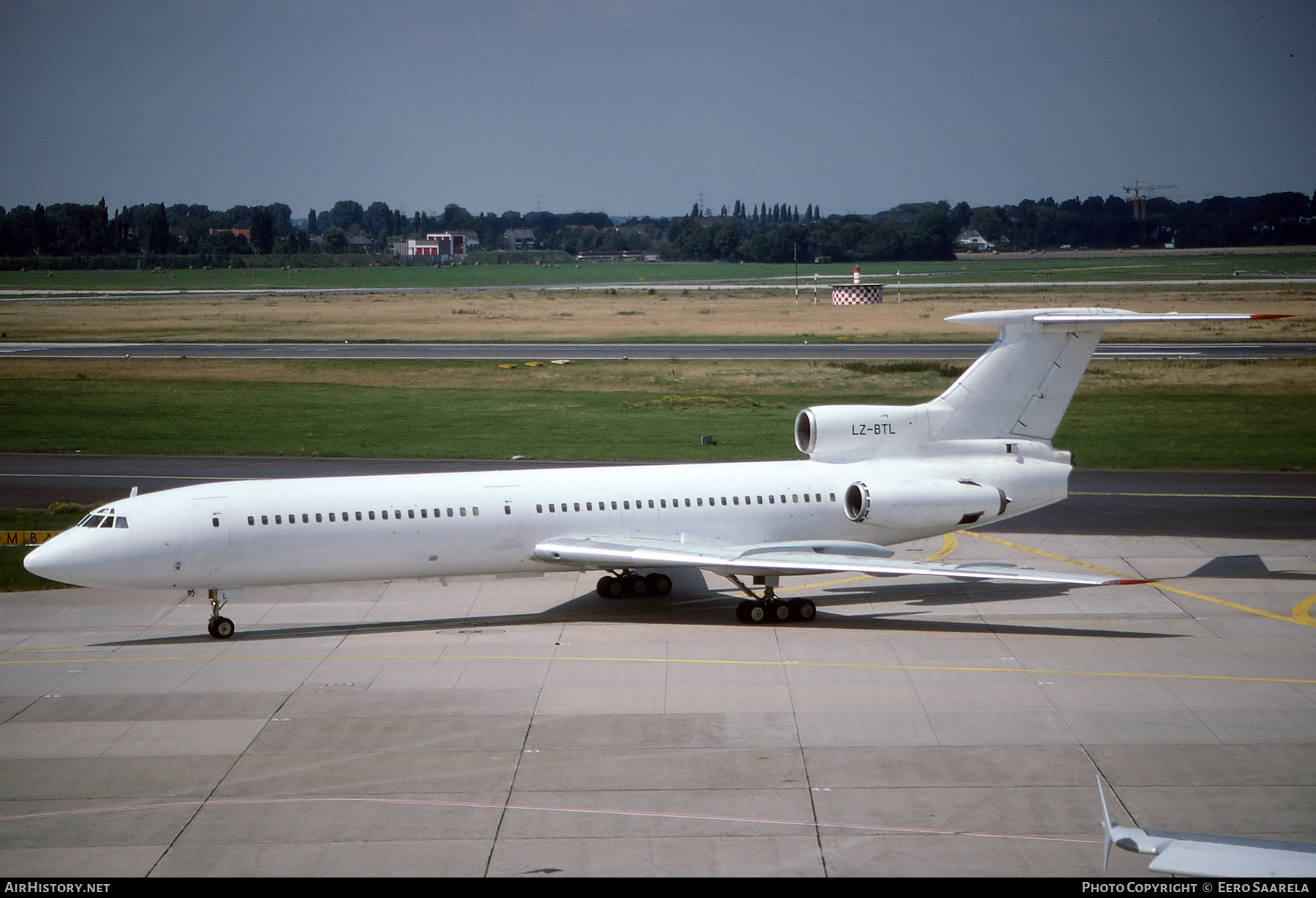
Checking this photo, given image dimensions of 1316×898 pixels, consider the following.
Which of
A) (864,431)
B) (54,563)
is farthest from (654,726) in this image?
(54,563)

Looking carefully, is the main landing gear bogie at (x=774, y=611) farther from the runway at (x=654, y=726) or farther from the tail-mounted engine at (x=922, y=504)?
the tail-mounted engine at (x=922, y=504)

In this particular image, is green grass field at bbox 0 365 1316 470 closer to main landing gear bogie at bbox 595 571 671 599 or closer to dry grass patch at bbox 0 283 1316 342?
main landing gear bogie at bbox 595 571 671 599

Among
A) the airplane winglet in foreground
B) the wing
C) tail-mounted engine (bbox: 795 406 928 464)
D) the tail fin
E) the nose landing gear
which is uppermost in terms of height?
the tail fin

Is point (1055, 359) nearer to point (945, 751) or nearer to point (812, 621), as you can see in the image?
point (812, 621)

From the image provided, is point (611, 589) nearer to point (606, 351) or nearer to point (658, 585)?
point (658, 585)

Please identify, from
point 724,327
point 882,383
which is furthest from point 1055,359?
point 724,327

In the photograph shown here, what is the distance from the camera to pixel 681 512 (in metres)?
27.2

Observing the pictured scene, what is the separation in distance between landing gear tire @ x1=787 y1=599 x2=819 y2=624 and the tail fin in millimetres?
5350

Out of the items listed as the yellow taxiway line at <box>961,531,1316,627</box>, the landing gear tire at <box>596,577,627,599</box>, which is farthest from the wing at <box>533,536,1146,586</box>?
the yellow taxiway line at <box>961,531,1316,627</box>

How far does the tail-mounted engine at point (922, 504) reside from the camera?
27.4m

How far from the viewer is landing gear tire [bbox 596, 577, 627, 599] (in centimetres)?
2838

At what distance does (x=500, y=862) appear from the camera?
14.9m
